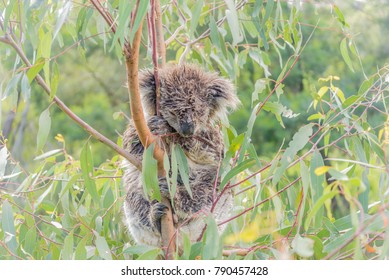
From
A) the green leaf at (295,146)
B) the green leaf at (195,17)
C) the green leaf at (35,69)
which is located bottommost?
the green leaf at (295,146)

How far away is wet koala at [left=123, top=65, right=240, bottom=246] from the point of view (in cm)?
271

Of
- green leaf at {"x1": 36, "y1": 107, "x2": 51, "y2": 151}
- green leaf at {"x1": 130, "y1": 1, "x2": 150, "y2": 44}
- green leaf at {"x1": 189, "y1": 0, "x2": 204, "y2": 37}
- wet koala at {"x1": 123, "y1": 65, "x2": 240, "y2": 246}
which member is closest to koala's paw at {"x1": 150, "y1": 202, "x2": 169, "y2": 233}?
wet koala at {"x1": 123, "y1": 65, "x2": 240, "y2": 246}

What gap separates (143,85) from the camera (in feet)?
9.28

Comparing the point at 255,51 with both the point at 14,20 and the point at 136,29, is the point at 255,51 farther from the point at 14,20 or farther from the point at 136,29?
the point at 136,29

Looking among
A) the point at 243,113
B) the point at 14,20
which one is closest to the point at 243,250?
the point at 14,20

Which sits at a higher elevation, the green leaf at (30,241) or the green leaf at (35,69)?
the green leaf at (35,69)

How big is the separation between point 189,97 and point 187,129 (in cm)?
20

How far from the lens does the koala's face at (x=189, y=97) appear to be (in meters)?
2.69

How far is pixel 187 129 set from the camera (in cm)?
263

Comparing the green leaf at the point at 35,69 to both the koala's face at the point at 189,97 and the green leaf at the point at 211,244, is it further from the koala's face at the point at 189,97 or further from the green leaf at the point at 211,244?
the green leaf at the point at 211,244

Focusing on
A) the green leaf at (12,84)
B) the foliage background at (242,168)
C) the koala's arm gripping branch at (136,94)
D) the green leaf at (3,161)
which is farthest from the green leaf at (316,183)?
the green leaf at (3,161)

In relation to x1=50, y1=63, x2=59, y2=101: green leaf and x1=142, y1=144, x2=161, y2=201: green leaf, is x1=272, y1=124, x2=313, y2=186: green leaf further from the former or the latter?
x1=50, y1=63, x2=59, y2=101: green leaf

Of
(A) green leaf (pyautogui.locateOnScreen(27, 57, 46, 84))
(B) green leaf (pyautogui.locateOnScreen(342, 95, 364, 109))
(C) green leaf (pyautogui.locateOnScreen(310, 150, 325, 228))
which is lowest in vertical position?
(C) green leaf (pyautogui.locateOnScreen(310, 150, 325, 228))

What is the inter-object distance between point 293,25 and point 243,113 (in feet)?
18.8
